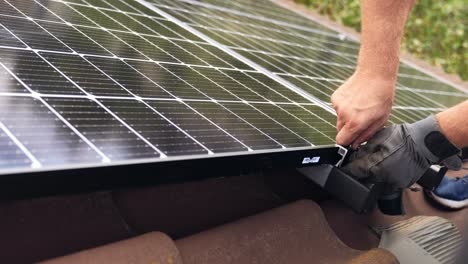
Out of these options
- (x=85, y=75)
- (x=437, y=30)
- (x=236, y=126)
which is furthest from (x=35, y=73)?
(x=437, y=30)

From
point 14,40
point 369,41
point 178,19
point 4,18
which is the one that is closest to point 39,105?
point 14,40

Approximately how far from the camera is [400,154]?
2848mm

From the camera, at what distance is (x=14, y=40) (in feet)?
8.62

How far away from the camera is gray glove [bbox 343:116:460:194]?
9.33 ft

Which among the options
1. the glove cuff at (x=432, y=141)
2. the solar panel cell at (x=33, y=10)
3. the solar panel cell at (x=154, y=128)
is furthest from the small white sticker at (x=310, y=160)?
the solar panel cell at (x=33, y=10)

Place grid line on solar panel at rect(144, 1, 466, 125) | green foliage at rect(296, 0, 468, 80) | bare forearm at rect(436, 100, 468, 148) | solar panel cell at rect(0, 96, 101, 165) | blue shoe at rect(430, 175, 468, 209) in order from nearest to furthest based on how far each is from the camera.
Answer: solar panel cell at rect(0, 96, 101, 165)
bare forearm at rect(436, 100, 468, 148)
blue shoe at rect(430, 175, 468, 209)
grid line on solar panel at rect(144, 1, 466, 125)
green foliage at rect(296, 0, 468, 80)

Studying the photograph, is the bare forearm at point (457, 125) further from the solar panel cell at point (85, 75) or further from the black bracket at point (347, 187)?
the solar panel cell at point (85, 75)

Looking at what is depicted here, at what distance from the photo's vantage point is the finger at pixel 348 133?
2.81 meters

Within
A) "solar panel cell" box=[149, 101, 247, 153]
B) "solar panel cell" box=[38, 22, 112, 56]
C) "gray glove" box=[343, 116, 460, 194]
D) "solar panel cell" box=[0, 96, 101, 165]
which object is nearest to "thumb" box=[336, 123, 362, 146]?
"gray glove" box=[343, 116, 460, 194]

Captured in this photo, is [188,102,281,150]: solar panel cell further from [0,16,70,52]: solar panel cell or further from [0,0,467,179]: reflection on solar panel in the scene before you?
[0,16,70,52]: solar panel cell

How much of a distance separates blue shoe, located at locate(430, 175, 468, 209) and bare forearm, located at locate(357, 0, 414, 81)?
1.18m

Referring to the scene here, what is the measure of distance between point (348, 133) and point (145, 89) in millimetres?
989

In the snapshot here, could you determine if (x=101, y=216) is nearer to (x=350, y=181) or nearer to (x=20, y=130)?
(x=20, y=130)

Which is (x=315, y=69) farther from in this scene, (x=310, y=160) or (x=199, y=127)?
(x=199, y=127)
